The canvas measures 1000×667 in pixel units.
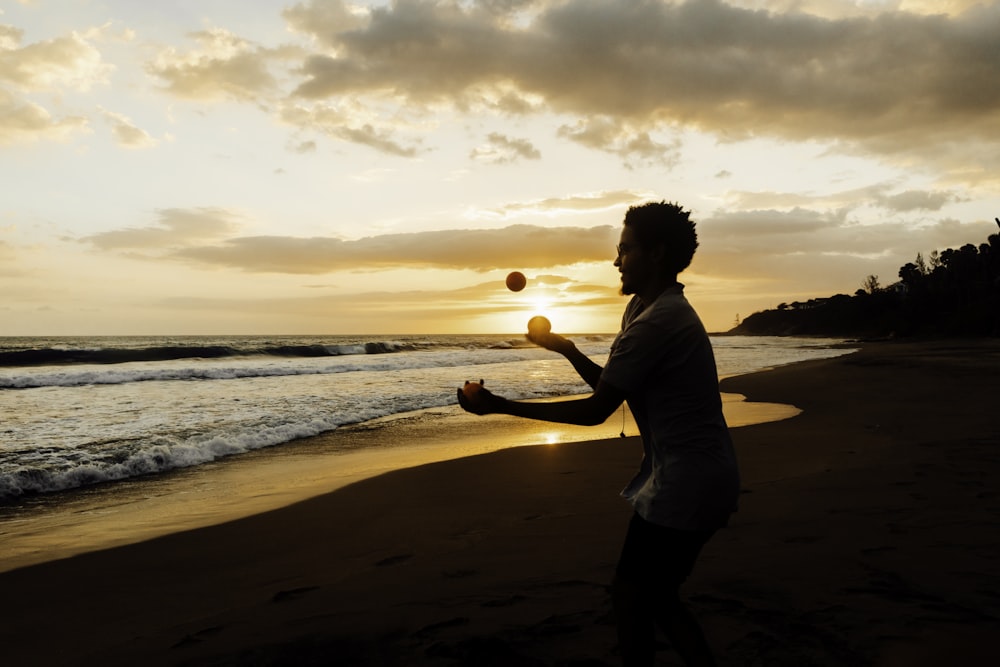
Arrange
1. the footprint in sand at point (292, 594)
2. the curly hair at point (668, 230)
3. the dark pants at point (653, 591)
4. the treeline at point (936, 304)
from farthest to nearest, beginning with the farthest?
the treeline at point (936, 304) → the footprint in sand at point (292, 594) → the curly hair at point (668, 230) → the dark pants at point (653, 591)

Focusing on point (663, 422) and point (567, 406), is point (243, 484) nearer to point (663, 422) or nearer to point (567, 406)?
point (567, 406)

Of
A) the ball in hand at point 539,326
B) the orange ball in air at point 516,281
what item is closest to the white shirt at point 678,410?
the ball in hand at point 539,326

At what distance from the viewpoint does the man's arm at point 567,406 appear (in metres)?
2.17

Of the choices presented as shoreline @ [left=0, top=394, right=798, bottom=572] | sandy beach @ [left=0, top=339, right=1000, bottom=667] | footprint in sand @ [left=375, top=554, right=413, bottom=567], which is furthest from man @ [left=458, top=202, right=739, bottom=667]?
shoreline @ [left=0, top=394, right=798, bottom=572]

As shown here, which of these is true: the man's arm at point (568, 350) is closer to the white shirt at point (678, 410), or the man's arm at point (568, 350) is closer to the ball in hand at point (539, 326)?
the ball in hand at point (539, 326)

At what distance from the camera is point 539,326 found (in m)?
2.74

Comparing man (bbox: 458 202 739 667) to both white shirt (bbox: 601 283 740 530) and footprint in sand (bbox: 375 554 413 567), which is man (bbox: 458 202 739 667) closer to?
white shirt (bbox: 601 283 740 530)

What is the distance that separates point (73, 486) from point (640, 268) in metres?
8.79

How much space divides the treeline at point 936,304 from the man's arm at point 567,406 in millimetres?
65459

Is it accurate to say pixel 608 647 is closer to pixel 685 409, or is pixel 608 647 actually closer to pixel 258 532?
pixel 685 409

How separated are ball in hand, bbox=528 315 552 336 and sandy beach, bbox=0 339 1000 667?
5.78 feet

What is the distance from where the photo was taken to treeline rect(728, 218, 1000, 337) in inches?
2394

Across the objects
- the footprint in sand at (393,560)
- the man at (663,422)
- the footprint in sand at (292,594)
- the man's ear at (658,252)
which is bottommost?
the footprint in sand at (393,560)

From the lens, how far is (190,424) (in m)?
12.5
